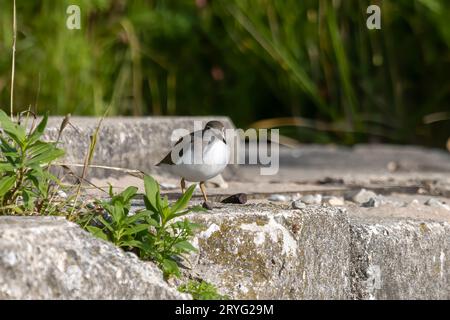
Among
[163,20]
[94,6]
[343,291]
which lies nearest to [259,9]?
[163,20]

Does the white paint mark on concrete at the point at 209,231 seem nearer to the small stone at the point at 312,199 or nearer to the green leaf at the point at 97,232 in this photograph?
the green leaf at the point at 97,232

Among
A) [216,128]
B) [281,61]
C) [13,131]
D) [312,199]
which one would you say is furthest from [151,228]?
[281,61]

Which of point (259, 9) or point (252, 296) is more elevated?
point (259, 9)

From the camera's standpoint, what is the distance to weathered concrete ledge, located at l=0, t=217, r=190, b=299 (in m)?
2.64

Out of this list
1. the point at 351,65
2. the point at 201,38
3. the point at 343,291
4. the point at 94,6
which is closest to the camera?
the point at 343,291

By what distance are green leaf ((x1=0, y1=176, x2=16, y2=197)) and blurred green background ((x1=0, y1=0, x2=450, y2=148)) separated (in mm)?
3447

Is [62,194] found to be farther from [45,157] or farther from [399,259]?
[399,259]

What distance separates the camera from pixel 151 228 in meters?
3.03

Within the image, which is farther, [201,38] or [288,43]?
[201,38]

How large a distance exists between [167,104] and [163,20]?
2.10 feet

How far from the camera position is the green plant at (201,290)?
289cm

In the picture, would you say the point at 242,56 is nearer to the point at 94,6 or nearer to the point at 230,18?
the point at 230,18

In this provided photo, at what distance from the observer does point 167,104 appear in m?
7.32

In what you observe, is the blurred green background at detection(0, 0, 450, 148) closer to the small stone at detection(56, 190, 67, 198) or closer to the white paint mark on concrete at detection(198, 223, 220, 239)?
the small stone at detection(56, 190, 67, 198)
